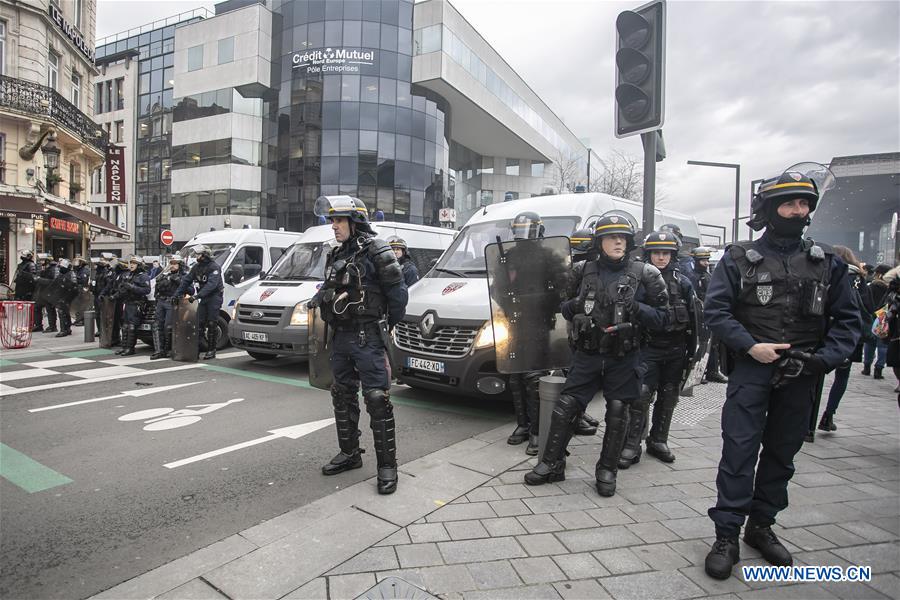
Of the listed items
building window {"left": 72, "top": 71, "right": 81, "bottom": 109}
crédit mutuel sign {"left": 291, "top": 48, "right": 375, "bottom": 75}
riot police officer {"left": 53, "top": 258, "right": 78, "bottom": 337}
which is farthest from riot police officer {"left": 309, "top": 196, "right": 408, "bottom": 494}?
crédit mutuel sign {"left": 291, "top": 48, "right": 375, "bottom": 75}

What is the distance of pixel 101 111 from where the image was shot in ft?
171

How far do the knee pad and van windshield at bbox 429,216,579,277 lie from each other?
9.02 ft

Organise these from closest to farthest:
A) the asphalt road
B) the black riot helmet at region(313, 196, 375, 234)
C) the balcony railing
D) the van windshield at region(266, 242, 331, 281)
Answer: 1. the asphalt road
2. the black riot helmet at region(313, 196, 375, 234)
3. the van windshield at region(266, 242, 331, 281)
4. the balcony railing

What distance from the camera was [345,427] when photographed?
405 centimetres

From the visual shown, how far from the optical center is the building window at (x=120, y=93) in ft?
167

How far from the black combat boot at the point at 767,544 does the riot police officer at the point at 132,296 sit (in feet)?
33.5

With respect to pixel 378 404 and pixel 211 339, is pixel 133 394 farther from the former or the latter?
pixel 378 404

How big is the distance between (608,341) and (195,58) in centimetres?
4398

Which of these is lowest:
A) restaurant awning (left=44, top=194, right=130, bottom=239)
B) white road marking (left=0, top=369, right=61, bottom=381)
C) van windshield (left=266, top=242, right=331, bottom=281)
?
white road marking (left=0, top=369, right=61, bottom=381)

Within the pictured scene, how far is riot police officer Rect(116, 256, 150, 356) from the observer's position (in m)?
9.89

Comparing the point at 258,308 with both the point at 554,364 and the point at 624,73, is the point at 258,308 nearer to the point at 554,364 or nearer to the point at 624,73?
the point at 554,364

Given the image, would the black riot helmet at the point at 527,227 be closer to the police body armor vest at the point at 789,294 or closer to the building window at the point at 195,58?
the police body armor vest at the point at 789,294

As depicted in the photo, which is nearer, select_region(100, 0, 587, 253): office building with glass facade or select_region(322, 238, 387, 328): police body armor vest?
select_region(322, 238, 387, 328): police body armor vest

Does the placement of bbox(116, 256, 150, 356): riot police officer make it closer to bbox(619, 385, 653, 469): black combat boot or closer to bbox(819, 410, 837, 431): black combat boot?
bbox(619, 385, 653, 469): black combat boot
